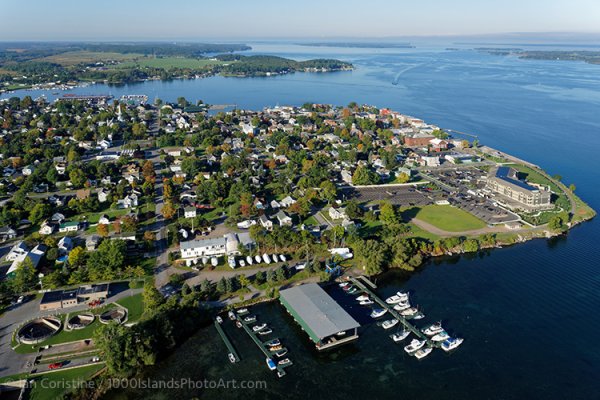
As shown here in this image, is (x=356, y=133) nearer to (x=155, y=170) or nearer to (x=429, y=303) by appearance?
(x=155, y=170)

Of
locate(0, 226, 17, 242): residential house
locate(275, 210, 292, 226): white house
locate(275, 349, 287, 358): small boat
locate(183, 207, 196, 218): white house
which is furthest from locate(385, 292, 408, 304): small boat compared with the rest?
locate(0, 226, 17, 242): residential house

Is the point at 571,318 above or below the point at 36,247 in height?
below

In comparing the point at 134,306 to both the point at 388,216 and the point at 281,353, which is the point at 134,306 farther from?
the point at 388,216

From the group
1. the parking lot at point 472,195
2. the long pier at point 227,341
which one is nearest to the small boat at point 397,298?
the long pier at point 227,341

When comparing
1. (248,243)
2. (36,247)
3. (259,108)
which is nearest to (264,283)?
(248,243)

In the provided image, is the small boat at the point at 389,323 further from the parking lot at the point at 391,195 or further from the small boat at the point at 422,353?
the parking lot at the point at 391,195

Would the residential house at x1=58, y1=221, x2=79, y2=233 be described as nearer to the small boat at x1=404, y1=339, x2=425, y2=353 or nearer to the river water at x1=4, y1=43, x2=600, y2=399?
the river water at x1=4, y1=43, x2=600, y2=399

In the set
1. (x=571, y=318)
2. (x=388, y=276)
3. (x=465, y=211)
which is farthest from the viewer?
(x=465, y=211)

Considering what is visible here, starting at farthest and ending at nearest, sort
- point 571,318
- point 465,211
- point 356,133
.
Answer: point 356,133 → point 465,211 → point 571,318
